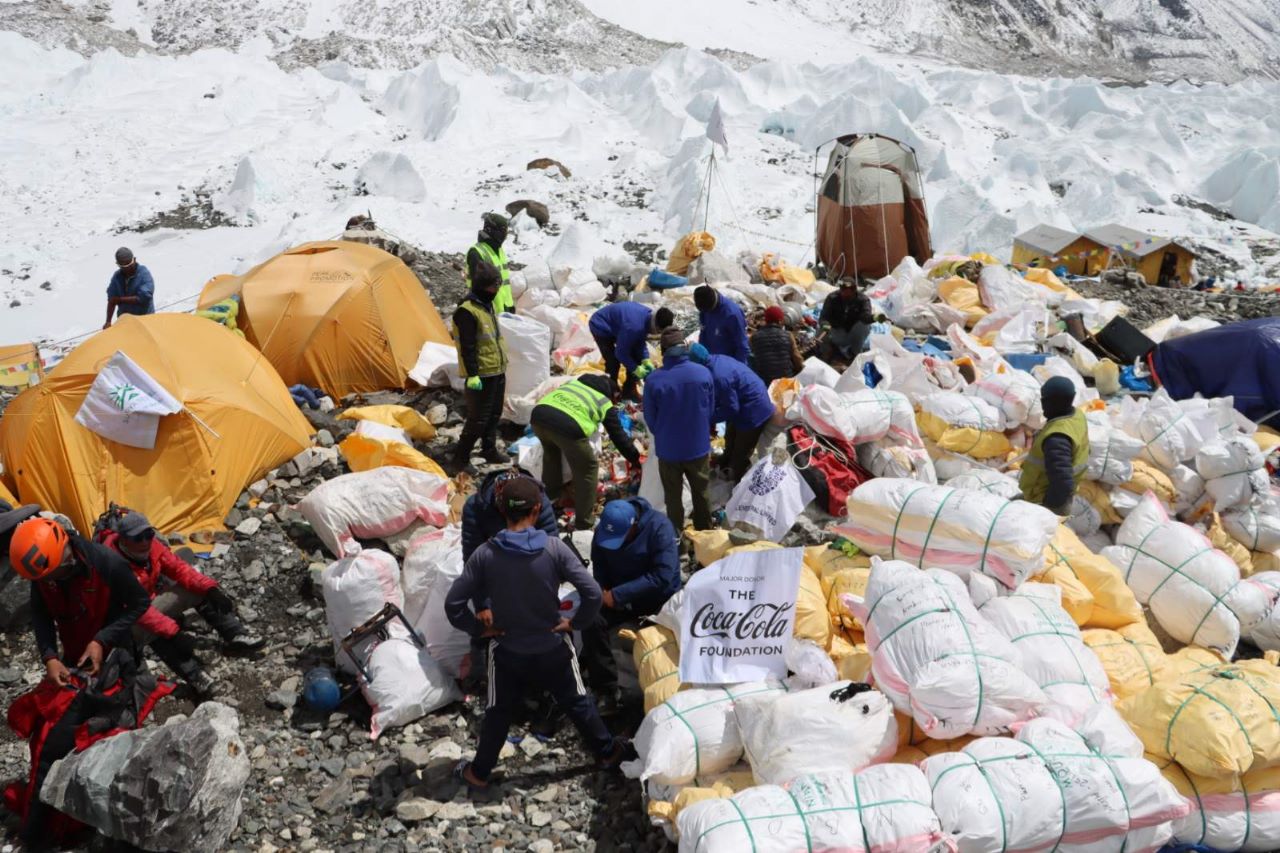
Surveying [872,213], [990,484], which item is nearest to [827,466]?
[990,484]

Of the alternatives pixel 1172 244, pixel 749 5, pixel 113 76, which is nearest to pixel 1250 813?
pixel 1172 244

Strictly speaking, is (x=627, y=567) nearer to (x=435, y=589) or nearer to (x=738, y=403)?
(x=435, y=589)

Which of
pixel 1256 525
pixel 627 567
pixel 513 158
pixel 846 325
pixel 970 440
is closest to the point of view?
pixel 627 567

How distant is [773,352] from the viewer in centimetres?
729

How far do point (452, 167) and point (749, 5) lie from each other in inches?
1195

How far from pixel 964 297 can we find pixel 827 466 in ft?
13.8

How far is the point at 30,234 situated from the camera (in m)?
14.3

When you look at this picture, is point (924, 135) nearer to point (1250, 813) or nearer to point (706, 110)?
point (706, 110)

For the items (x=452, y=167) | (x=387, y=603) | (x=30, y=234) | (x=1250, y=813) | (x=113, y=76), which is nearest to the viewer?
(x=1250, y=813)

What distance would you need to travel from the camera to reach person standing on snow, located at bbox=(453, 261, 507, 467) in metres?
6.44

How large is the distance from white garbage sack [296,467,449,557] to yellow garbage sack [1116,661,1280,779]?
4.01 m

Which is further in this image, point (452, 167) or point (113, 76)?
point (113, 76)

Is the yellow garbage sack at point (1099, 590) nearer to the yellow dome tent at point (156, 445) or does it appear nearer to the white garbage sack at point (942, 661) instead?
the white garbage sack at point (942, 661)

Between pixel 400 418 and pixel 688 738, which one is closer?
pixel 688 738
